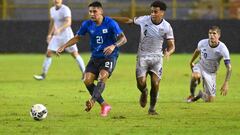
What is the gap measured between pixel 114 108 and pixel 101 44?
170 cm

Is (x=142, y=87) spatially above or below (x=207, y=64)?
above

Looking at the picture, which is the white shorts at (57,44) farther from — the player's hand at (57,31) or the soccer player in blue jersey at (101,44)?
the soccer player in blue jersey at (101,44)

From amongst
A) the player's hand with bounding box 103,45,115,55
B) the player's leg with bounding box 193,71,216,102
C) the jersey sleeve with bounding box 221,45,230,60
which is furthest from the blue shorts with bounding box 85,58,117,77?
the player's leg with bounding box 193,71,216,102

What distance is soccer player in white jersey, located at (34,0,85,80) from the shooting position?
882 inches

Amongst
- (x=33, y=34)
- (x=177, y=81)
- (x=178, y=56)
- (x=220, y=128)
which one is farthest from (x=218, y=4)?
(x=220, y=128)

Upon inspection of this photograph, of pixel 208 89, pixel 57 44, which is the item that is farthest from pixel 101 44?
pixel 57 44

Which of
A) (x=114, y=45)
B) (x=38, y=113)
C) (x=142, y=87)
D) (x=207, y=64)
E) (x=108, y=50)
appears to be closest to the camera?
(x=38, y=113)

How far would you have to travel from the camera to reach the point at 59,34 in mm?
22703

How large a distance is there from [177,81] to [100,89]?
921cm

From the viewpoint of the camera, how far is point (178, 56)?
119 ft

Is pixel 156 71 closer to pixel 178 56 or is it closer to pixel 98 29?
pixel 98 29

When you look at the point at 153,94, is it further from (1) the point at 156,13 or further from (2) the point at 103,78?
(1) the point at 156,13

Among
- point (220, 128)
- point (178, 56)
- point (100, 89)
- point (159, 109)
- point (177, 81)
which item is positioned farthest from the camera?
point (178, 56)

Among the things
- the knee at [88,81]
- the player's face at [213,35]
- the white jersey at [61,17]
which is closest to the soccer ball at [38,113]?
the knee at [88,81]
